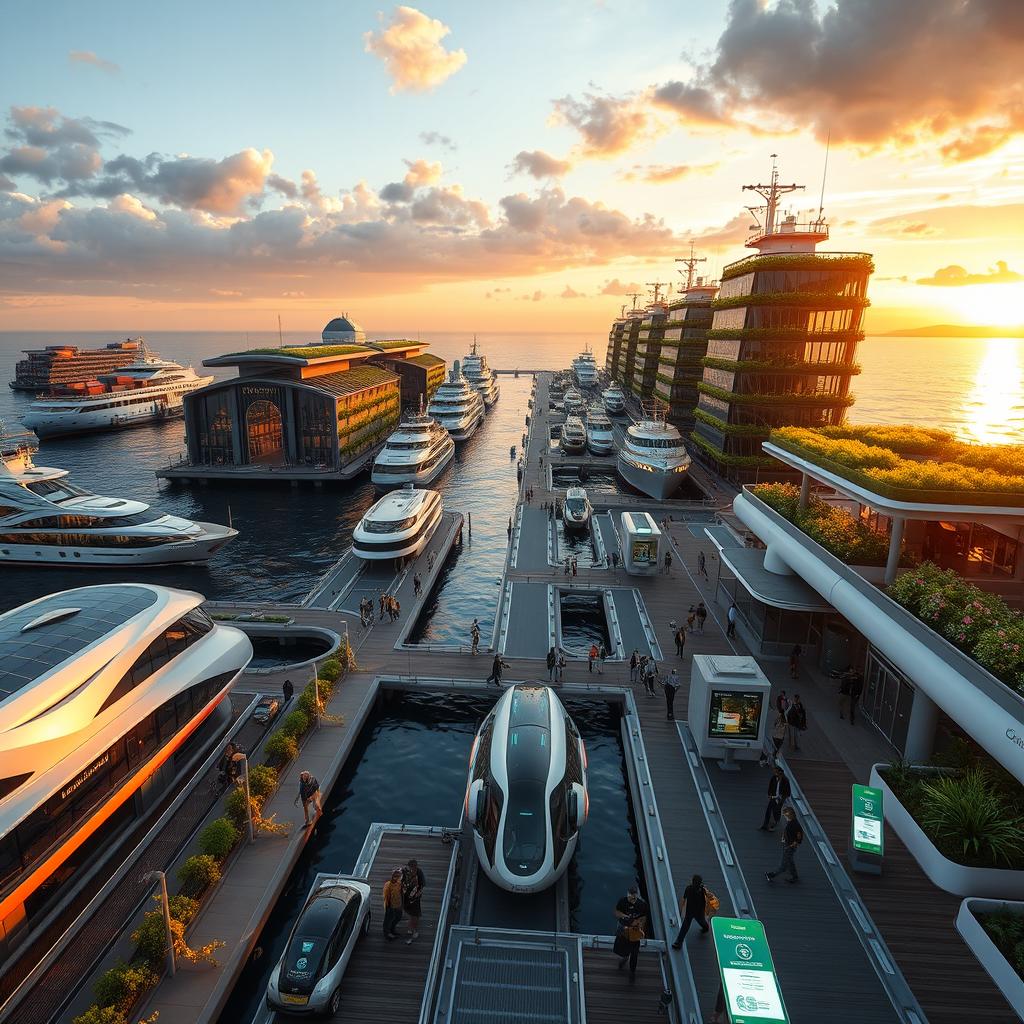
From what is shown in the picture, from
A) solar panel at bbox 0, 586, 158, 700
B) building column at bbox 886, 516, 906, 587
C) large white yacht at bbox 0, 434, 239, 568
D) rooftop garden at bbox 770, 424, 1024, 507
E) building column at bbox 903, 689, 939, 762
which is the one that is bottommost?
large white yacht at bbox 0, 434, 239, 568

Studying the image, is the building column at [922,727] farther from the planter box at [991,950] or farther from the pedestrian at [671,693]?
the pedestrian at [671,693]

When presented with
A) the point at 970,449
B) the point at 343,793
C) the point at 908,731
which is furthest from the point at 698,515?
the point at 343,793

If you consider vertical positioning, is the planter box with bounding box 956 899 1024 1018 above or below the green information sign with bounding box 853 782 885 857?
above

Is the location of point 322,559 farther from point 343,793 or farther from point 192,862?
point 192,862

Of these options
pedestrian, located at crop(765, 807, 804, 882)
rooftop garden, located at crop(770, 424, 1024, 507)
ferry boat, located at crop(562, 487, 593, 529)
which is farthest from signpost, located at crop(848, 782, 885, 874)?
ferry boat, located at crop(562, 487, 593, 529)

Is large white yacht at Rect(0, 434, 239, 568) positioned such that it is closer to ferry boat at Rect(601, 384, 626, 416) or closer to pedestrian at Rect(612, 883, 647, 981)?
pedestrian at Rect(612, 883, 647, 981)

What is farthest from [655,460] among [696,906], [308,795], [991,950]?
[991,950]

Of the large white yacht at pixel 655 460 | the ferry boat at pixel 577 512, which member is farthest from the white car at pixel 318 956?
the large white yacht at pixel 655 460
